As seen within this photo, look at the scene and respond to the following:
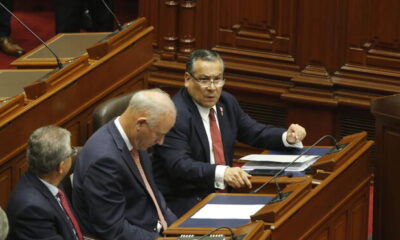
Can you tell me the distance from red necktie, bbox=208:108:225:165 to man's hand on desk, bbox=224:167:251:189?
0.24 m

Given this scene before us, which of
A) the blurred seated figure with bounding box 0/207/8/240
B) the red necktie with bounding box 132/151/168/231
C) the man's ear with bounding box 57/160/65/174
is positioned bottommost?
the red necktie with bounding box 132/151/168/231

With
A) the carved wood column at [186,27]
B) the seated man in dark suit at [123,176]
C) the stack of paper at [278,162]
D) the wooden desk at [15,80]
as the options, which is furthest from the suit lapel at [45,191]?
the carved wood column at [186,27]

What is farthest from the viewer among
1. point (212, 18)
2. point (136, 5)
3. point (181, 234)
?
point (136, 5)

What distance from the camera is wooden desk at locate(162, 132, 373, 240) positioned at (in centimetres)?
291

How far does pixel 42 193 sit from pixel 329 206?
3.02 feet

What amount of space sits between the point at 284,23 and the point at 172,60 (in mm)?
628

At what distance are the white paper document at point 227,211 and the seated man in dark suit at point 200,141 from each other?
30 cm

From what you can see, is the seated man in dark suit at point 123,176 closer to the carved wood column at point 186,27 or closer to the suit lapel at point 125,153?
the suit lapel at point 125,153

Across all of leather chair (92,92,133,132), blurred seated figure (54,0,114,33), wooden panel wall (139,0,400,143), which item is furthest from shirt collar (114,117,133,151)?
blurred seated figure (54,0,114,33)

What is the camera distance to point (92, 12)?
5.50 m

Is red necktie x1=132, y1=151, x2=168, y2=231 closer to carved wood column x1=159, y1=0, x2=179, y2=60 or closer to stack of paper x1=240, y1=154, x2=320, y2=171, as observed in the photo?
stack of paper x1=240, y1=154, x2=320, y2=171

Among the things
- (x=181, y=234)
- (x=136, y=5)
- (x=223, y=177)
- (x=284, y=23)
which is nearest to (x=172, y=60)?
(x=284, y=23)

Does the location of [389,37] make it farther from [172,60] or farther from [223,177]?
[223,177]

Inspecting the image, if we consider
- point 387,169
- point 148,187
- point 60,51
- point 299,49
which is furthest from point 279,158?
point 299,49
